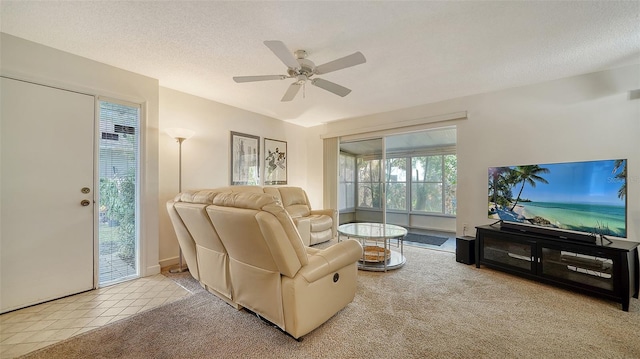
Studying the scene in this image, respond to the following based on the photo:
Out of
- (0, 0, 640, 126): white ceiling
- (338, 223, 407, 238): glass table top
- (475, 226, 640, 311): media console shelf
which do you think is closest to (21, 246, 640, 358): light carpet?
(475, 226, 640, 311): media console shelf

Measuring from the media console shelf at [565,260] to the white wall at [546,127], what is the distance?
0.56m

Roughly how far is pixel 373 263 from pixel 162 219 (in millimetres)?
2885

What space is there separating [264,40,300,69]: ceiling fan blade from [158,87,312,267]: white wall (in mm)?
2220

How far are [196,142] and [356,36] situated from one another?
276 centimetres

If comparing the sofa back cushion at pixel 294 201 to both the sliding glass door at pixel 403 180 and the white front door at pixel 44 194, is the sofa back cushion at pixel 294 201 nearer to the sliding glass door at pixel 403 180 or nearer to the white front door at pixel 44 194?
the sliding glass door at pixel 403 180

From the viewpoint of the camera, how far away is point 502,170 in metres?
3.13

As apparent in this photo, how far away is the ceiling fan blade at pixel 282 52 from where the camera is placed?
172cm

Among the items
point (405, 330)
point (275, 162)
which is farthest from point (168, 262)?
point (405, 330)

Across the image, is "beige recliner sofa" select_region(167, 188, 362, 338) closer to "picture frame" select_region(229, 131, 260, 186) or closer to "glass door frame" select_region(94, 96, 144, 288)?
"glass door frame" select_region(94, 96, 144, 288)

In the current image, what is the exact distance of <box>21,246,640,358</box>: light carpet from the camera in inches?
63.4

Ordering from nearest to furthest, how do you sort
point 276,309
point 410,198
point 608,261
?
point 276,309, point 608,261, point 410,198

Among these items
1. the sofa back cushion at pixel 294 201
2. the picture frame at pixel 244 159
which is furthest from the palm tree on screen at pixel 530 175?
the picture frame at pixel 244 159

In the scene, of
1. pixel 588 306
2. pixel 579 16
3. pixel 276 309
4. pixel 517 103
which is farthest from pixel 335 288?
pixel 517 103

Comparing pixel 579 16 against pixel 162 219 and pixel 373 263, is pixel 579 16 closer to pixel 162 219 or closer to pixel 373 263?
pixel 373 263
